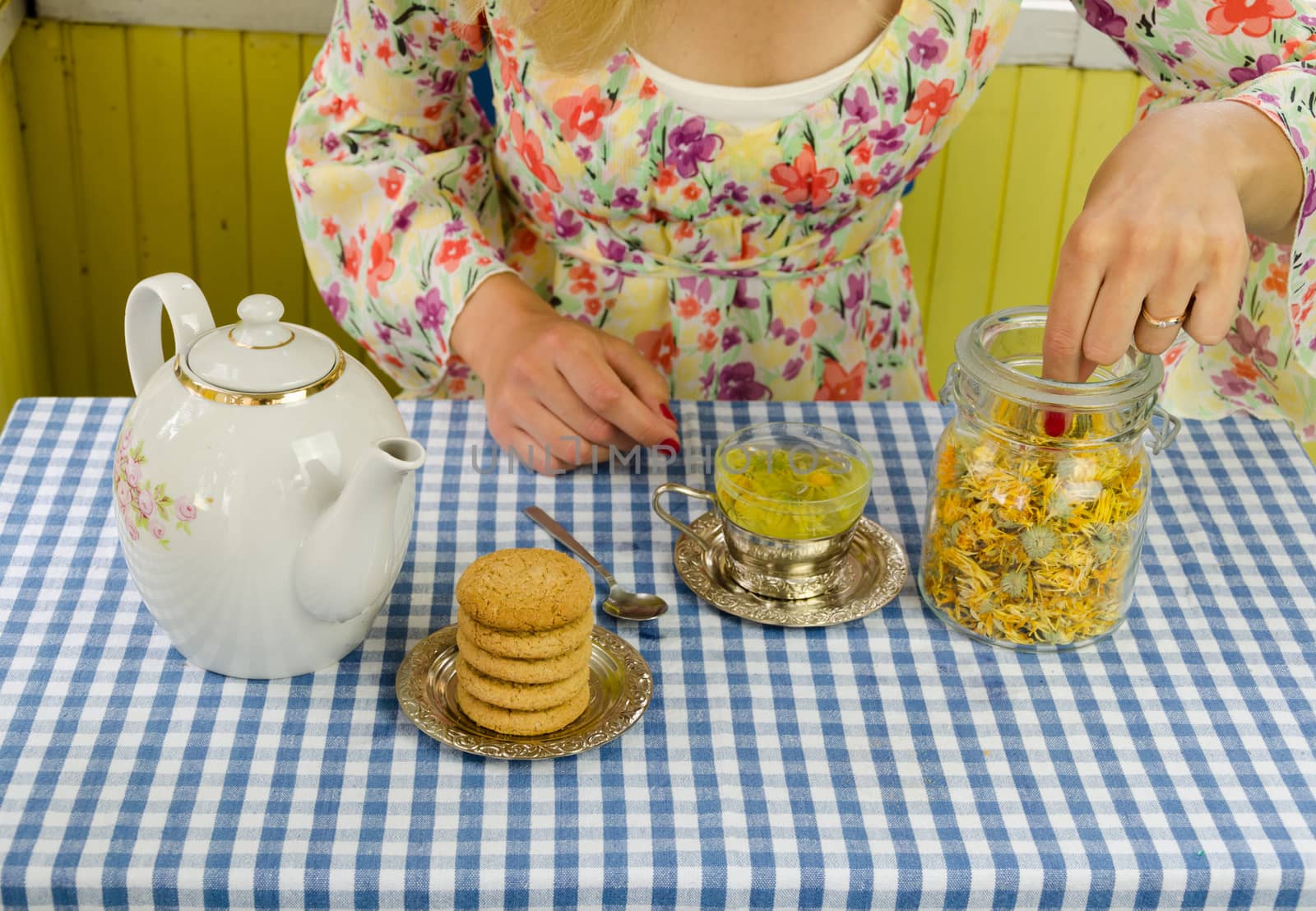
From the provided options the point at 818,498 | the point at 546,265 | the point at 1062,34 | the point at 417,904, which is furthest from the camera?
the point at 1062,34

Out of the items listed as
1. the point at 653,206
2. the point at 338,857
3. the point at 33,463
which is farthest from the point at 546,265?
the point at 338,857

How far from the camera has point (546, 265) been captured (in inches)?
58.1

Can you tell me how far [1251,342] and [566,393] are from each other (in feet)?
2.11

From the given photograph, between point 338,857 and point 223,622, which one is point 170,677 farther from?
point 338,857

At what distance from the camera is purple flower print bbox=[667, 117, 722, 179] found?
48.5 inches

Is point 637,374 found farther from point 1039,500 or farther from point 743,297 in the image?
point 1039,500

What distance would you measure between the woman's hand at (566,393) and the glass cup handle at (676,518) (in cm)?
10

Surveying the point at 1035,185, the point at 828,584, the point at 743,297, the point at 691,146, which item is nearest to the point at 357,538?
the point at 828,584

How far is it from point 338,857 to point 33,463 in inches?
20.7

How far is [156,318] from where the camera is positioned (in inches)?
35.7

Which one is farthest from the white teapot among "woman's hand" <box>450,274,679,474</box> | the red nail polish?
the red nail polish

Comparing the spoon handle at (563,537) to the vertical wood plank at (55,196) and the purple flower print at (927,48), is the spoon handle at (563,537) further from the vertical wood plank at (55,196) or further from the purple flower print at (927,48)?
the vertical wood plank at (55,196)

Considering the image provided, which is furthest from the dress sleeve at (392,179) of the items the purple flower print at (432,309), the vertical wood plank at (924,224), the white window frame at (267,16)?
the vertical wood plank at (924,224)

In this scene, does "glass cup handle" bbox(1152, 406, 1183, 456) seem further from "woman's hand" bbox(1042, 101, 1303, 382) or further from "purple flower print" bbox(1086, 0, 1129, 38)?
"purple flower print" bbox(1086, 0, 1129, 38)
